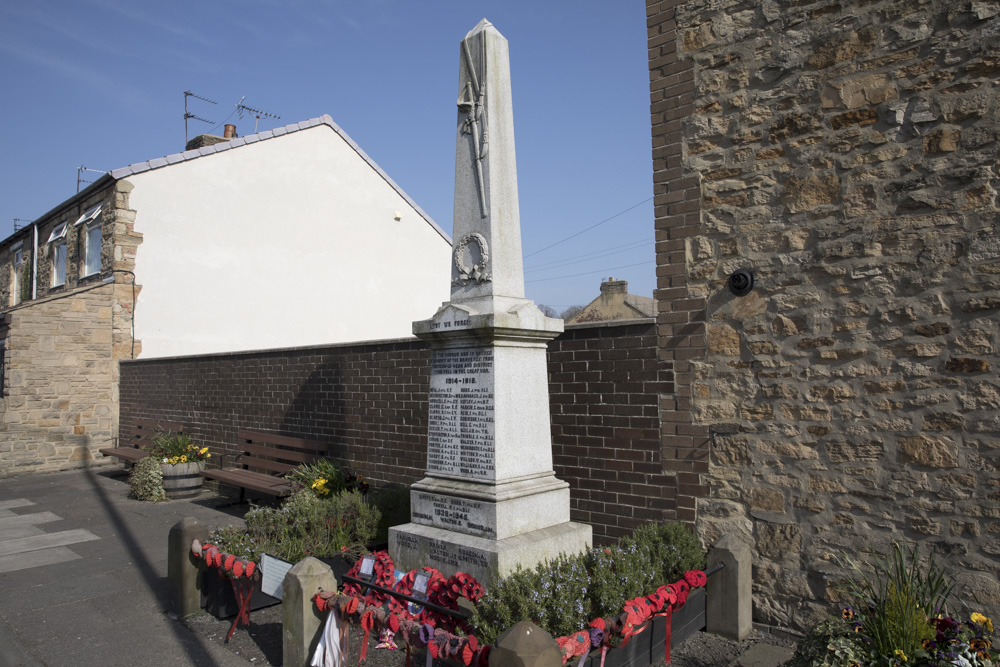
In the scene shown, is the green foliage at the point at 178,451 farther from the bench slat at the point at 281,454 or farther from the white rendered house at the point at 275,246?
the white rendered house at the point at 275,246

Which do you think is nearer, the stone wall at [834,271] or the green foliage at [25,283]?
the stone wall at [834,271]

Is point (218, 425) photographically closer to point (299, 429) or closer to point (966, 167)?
point (299, 429)

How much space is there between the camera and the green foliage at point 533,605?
370 cm

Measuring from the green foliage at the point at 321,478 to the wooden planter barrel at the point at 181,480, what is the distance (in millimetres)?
2998

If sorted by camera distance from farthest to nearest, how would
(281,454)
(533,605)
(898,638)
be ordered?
(281,454) → (533,605) → (898,638)

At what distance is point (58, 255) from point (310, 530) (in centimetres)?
1580

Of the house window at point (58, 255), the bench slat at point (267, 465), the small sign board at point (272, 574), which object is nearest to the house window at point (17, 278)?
the house window at point (58, 255)

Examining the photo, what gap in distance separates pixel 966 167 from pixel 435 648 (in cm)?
436

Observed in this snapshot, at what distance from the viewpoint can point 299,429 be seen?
9445mm

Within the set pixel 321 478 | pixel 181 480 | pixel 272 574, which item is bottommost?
pixel 181 480

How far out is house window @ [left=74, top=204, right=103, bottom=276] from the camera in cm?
1506

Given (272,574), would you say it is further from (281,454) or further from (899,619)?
(281,454)

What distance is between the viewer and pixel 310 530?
6020 mm

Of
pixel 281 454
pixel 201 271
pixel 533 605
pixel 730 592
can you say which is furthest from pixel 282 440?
pixel 201 271
